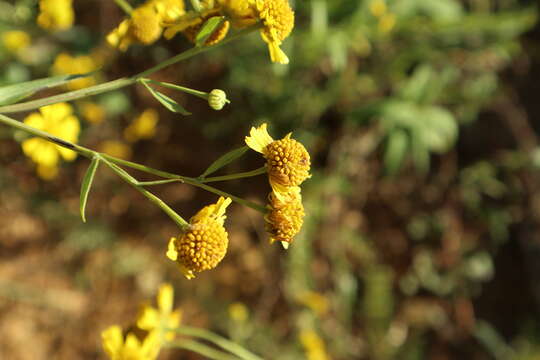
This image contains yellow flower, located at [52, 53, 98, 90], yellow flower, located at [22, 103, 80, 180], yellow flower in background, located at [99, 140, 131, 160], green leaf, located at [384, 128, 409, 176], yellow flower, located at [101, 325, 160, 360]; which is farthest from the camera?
yellow flower in background, located at [99, 140, 131, 160]

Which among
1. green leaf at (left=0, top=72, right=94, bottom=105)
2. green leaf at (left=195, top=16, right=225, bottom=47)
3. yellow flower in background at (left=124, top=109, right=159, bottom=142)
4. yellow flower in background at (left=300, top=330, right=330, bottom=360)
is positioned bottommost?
green leaf at (left=0, top=72, right=94, bottom=105)

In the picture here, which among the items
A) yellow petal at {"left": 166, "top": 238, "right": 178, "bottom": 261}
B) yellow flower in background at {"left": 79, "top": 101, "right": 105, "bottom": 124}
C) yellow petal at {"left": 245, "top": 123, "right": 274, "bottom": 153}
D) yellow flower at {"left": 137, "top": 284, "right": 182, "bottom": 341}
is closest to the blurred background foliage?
yellow flower in background at {"left": 79, "top": 101, "right": 105, "bottom": 124}

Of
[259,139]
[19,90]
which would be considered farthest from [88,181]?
[259,139]

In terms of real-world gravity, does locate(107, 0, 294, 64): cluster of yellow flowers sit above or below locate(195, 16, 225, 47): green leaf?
above

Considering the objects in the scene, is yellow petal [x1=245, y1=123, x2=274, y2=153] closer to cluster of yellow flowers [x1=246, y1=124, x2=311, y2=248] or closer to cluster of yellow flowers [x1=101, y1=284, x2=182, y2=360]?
cluster of yellow flowers [x1=246, y1=124, x2=311, y2=248]

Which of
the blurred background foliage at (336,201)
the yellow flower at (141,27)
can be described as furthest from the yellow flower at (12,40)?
the yellow flower at (141,27)

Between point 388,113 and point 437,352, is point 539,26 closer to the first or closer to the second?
point 388,113

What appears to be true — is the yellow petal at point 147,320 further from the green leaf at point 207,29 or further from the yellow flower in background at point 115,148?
the yellow flower in background at point 115,148
